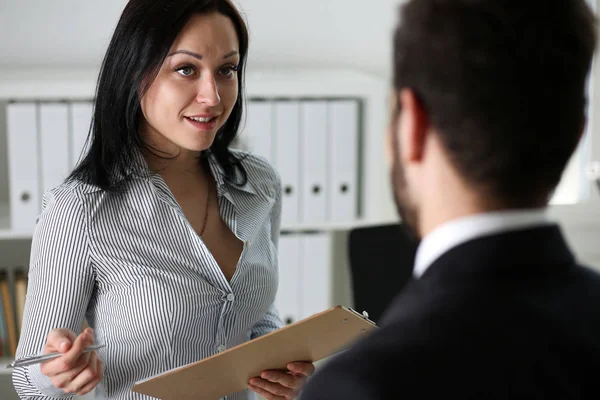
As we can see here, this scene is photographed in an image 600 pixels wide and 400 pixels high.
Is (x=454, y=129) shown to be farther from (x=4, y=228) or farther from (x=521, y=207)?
(x=4, y=228)

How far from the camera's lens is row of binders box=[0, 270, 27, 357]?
100 inches

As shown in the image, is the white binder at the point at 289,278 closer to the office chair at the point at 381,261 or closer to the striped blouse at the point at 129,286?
the office chair at the point at 381,261

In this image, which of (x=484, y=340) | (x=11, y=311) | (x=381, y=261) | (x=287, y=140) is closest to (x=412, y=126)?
(x=484, y=340)

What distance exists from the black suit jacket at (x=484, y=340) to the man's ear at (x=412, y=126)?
9cm

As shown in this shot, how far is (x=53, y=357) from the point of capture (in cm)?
123

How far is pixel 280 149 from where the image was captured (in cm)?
254

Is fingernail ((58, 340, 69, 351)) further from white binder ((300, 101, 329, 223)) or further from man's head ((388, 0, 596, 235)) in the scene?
white binder ((300, 101, 329, 223))

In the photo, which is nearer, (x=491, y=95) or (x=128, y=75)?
(x=491, y=95)

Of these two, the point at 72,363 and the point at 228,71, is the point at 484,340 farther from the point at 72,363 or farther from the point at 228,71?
the point at 228,71

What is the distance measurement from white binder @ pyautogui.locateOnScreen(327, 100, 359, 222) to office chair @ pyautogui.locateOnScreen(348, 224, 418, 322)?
0.62 m

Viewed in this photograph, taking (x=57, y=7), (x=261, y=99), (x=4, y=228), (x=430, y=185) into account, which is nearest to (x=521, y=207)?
(x=430, y=185)

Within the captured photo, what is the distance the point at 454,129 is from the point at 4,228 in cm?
217

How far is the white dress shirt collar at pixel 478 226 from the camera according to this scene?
0.63 metres

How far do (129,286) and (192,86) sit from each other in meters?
0.39
